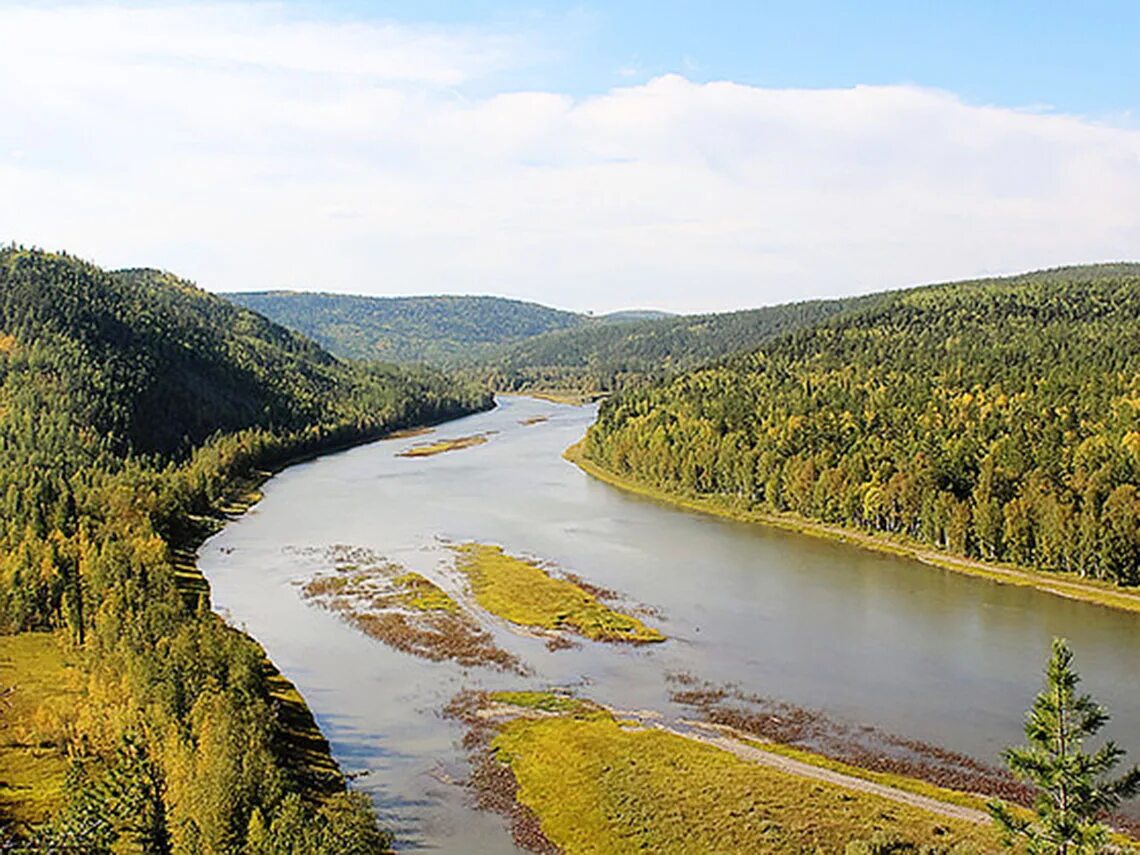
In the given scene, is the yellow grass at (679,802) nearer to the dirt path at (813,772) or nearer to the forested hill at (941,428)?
the dirt path at (813,772)

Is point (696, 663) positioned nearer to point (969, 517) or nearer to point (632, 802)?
point (632, 802)

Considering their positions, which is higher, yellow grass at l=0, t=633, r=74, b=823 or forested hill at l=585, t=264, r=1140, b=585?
forested hill at l=585, t=264, r=1140, b=585

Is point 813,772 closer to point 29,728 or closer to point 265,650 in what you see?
point 265,650

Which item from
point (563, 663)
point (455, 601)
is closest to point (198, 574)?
point (455, 601)

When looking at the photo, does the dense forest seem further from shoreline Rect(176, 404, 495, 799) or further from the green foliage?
the green foliage

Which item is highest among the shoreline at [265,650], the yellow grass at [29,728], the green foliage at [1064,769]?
the green foliage at [1064,769]

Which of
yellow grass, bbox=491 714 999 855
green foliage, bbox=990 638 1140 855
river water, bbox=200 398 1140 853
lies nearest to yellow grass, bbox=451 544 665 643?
river water, bbox=200 398 1140 853

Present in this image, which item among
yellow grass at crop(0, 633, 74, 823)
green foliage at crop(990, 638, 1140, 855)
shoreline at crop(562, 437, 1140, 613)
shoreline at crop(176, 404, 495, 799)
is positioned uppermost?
green foliage at crop(990, 638, 1140, 855)

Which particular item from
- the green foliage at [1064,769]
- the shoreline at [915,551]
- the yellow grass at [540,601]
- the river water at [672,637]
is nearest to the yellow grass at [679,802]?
the river water at [672,637]
